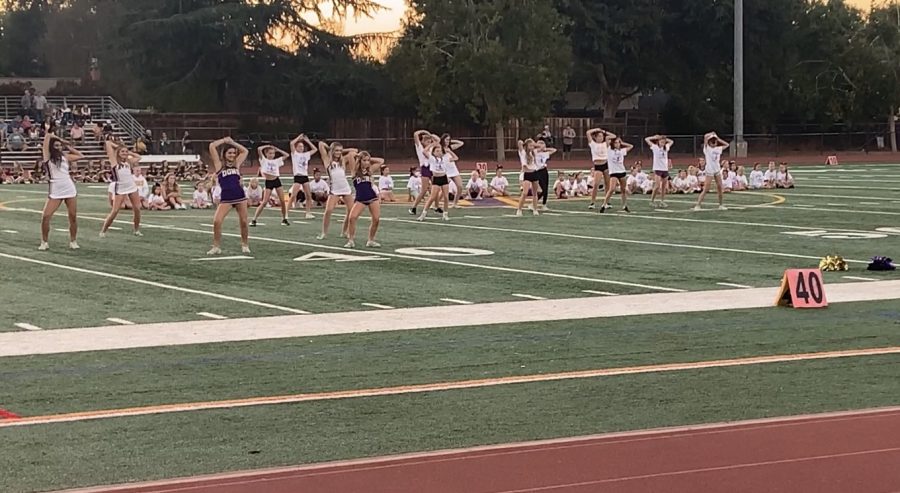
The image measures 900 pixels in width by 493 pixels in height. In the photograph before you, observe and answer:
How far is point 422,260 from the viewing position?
15617 millimetres

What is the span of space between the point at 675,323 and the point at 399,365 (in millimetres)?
2916

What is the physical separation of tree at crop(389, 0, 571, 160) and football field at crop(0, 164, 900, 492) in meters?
32.4

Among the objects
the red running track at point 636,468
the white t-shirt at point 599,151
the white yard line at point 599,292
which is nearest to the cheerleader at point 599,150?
the white t-shirt at point 599,151

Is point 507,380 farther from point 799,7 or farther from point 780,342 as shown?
point 799,7

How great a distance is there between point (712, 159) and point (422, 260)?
9811 mm

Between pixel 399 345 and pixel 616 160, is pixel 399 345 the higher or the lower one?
the lower one

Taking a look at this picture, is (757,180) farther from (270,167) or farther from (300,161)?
(270,167)

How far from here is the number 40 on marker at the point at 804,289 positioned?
449 inches

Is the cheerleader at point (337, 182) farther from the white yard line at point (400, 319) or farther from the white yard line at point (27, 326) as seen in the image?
the white yard line at point (27, 326)

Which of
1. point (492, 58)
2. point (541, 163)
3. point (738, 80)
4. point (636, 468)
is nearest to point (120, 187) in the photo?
point (541, 163)

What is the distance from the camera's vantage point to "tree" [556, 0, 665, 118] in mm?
57906

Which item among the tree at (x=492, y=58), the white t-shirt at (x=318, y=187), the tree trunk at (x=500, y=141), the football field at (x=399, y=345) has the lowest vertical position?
the football field at (x=399, y=345)

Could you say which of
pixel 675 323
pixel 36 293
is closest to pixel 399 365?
pixel 675 323

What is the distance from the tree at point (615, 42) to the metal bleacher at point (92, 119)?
64.6ft
